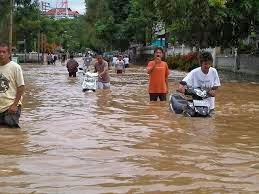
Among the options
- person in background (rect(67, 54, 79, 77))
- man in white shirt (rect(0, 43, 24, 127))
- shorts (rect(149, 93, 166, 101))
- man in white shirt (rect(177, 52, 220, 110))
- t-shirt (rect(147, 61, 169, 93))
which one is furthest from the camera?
person in background (rect(67, 54, 79, 77))

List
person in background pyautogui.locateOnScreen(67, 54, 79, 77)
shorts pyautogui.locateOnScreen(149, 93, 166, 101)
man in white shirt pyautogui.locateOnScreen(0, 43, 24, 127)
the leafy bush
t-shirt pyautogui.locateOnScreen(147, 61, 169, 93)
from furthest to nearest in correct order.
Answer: the leafy bush, person in background pyautogui.locateOnScreen(67, 54, 79, 77), shorts pyautogui.locateOnScreen(149, 93, 166, 101), t-shirt pyautogui.locateOnScreen(147, 61, 169, 93), man in white shirt pyautogui.locateOnScreen(0, 43, 24, 127)

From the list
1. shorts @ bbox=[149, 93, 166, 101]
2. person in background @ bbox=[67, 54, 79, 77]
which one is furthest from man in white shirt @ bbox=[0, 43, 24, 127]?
person in background @ bbox=[67, 54, 79, 77]

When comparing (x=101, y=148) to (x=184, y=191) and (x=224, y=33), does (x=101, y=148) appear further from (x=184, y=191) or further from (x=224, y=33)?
(x=224, y=33)

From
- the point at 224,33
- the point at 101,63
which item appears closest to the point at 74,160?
the point at 101,63

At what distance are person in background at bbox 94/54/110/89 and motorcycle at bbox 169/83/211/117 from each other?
7033 mm

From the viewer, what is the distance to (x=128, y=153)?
7520mm

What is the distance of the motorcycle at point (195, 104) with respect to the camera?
1107cm

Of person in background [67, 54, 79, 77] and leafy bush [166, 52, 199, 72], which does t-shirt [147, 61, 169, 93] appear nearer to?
person in background [67, 54, 79, 77]

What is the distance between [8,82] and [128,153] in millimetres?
2697

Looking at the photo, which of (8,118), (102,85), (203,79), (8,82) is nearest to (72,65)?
(102,85)

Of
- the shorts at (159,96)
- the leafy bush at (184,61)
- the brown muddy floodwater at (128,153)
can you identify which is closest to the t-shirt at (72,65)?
the shorts at (159,96)

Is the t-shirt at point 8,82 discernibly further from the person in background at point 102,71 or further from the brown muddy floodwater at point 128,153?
the person in background at point 102,71

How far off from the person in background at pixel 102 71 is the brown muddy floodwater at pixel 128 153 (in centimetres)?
582

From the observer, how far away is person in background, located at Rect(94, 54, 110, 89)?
61.5ft
